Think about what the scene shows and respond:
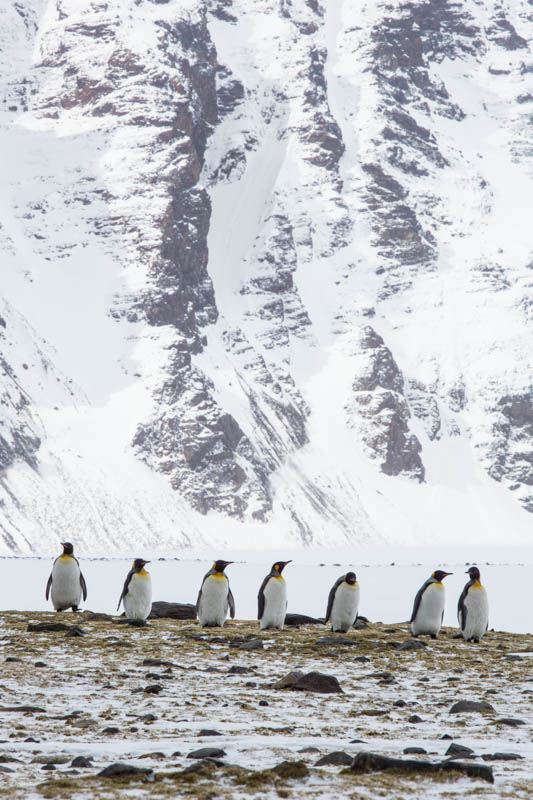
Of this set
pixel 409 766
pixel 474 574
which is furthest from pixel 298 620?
pixel 409 766

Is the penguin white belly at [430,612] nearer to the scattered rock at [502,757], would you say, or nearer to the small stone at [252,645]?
the small stone at [252,645]

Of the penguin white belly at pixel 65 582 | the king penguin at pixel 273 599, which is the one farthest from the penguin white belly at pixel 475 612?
the penguin white belly at pixel 65 582

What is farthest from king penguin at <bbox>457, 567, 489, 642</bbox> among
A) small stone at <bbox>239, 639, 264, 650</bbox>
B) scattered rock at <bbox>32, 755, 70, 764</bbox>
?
scattered rock at <bbox>32, 755, 70, 764</bbox>

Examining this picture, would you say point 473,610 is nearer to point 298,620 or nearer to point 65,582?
point 298,620

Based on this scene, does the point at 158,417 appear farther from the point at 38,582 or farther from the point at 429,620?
the point at 429,620

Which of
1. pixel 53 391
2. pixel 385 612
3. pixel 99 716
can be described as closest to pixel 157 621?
pixel 99 716

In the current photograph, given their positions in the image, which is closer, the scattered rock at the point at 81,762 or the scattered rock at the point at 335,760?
the scattered rock at the point at 81,762

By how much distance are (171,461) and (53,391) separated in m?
21.9

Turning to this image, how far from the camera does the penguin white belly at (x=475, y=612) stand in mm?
24469

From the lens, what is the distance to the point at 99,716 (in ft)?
44.9

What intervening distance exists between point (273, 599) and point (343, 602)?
4.98 feet

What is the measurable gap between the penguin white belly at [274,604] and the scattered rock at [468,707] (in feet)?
37.6

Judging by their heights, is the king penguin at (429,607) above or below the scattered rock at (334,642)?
above

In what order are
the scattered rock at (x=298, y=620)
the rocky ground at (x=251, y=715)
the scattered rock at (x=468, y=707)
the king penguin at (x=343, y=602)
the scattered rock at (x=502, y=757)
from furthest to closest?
the scattered rock at (x=298, y=620) < the king penguin at (x=343, y=602) < the scattered rock at (x=468, y=707) < the scattered rock at (x=502, y=757) < the rocky ground at (x=251, y=715)
